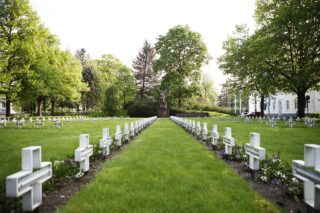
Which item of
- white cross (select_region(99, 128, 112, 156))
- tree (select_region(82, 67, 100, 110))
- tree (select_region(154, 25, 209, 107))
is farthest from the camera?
tree (select_region(82, 67, 100, 110))

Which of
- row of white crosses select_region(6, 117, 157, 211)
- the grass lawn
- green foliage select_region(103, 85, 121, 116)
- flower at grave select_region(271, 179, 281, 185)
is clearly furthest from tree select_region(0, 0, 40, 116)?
flower at grave select_region(271, 179, 281, 185)

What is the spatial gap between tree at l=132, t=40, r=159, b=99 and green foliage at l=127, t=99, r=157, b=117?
1453 cm

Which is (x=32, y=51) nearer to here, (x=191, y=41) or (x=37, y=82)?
(x=37, y=82)

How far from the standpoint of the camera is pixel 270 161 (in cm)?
636

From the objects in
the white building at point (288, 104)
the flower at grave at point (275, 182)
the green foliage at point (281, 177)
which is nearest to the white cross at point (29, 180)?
the green foliage at point (281, 177)

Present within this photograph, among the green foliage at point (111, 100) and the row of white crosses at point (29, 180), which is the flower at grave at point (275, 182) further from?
the green foliage at point (111, 100)

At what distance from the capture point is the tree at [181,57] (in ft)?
181

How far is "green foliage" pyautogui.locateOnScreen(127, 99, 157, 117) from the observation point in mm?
56203

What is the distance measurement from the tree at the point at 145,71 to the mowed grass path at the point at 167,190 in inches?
2565

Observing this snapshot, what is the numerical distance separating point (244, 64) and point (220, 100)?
3089 inches

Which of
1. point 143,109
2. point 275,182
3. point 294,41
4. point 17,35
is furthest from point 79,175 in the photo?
point 143,109

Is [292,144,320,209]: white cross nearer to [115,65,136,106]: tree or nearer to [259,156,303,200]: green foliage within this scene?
[259,156,303,200]: green foliage

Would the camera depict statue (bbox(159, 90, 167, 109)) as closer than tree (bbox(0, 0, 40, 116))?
No

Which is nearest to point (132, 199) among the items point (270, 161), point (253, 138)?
point (253, 138)
